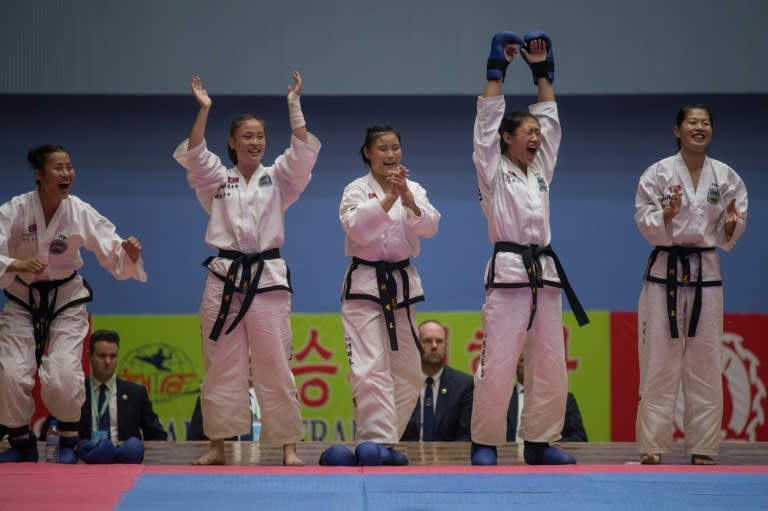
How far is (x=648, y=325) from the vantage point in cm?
534

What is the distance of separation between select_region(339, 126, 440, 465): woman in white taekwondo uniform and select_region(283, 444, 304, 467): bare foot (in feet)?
1.03

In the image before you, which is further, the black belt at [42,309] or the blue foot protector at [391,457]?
the black belt at [42,309]

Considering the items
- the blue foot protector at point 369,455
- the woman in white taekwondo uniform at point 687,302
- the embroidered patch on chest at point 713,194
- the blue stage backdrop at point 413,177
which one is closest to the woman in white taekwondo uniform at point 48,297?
the blue foot protector at point 369,455

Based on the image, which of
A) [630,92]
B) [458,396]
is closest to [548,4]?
[630,92]

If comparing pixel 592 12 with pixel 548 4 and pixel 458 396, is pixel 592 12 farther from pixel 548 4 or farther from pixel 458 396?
pixel 458 396

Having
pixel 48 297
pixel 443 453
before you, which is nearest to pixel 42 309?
pixel 48 297

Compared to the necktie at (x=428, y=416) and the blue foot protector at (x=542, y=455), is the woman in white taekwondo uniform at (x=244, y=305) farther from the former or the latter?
the necktie at (x=428, y=416)

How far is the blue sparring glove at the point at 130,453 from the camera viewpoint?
504 cm

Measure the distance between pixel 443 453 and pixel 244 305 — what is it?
1.37 metres

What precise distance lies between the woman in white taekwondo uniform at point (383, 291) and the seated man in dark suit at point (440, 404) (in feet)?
3.30

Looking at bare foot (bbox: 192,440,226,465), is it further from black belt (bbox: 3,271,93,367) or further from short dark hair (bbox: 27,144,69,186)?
short dark hair (bbox: 27,144,69,186)

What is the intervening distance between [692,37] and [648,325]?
10.4 ft

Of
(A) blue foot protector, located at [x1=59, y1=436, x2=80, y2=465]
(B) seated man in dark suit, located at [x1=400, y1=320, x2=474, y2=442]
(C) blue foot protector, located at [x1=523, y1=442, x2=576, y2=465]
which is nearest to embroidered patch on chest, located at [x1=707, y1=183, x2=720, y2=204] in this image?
(C) blue foot protector, located at [x1=523, y1=442, x2=576, y2=465]

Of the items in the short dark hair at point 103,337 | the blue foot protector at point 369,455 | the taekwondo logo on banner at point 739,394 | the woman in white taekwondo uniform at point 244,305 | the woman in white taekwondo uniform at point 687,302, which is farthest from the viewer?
the taekwondo logo on banner at point 739,394
